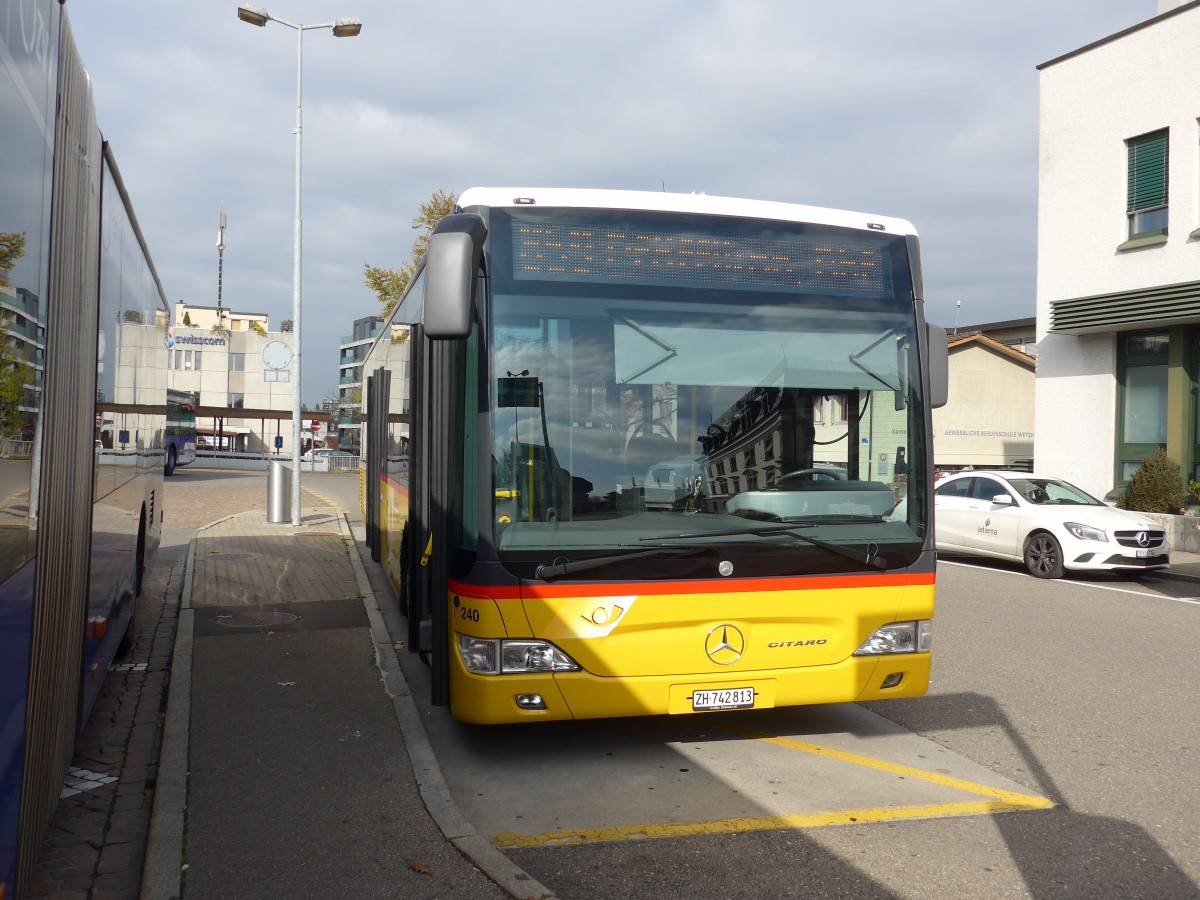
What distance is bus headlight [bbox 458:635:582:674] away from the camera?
5.20 metres

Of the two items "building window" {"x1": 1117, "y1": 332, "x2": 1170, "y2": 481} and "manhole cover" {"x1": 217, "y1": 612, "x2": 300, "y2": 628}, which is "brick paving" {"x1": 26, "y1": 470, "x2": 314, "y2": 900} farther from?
"building window" {"x1": 1117, "y1": 332, "x2": 1170, "y2": 481}

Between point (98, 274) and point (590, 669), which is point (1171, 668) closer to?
point (590, 669)

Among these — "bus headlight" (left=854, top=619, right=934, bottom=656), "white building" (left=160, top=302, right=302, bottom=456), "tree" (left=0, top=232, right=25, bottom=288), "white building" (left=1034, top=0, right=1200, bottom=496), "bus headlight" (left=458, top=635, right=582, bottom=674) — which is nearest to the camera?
"tree" (left=0, top=232, right=25, bottom=288)

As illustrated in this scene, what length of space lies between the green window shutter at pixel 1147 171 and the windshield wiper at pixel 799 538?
54.4 ft

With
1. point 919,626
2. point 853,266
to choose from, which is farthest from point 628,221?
point 919,626

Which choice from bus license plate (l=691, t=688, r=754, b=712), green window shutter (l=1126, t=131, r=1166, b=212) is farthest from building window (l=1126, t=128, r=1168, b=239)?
bus license plate (l=691, t=688, r=754, b=712)

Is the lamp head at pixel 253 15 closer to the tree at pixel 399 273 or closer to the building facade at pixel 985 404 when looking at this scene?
the tree at pixel 399 273

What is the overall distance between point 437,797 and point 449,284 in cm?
240

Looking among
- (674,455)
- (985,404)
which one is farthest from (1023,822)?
(985,404)

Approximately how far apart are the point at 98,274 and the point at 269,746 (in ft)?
8.92

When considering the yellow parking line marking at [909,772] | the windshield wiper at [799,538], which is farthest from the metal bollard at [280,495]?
the windshield wiper at [799,538]

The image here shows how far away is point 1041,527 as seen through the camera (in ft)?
47.2

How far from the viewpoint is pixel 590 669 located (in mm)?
5270

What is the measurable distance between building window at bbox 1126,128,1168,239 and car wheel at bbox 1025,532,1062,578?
7888 mm
